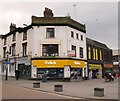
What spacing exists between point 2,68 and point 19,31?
33.8 feet

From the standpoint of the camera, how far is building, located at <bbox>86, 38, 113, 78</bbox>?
3913cm

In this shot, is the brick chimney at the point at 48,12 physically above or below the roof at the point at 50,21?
above

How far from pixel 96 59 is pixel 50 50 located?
45.0 ft

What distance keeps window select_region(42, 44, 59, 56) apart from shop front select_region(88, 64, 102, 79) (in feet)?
30.7

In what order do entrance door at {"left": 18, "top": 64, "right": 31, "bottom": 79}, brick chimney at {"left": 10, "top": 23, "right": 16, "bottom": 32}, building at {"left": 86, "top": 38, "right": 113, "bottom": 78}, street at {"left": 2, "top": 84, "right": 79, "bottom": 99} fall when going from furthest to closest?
brick chimney at {"left": 10, "top": 23, "right": 16, "bottom": 32}, building at {"left": 86, "top": 38, "right": 113, "bottom": 78}, entrance door at {"left": 18, "top": 64, "right": 31, "bottom": 79}, street at {"left": 2, "top": 84, "right": 79, "bottom": 99}

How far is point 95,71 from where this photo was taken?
A: 139ft

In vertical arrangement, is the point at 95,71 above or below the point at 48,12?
below

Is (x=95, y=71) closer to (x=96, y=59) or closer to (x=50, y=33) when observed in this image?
(x=96, y=59)

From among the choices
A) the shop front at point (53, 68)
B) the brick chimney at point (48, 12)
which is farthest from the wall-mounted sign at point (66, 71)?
the brick chimney at point (48, 12)

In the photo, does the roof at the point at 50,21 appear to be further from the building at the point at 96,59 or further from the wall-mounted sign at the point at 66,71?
the building at the point at 96,59

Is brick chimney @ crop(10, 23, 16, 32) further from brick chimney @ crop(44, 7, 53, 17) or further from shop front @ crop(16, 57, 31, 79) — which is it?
brick chimney @ crop(44, 7, 53, 17)

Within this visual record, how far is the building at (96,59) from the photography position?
39.1 metres

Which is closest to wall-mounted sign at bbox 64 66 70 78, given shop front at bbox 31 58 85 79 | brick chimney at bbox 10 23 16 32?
shop front at bbox 31 58 85 79

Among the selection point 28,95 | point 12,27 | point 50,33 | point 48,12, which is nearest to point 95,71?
point 50,33
